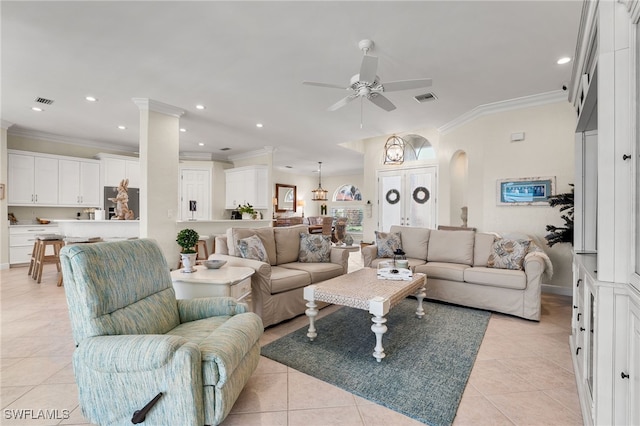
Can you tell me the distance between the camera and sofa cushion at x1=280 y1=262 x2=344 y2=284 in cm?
346

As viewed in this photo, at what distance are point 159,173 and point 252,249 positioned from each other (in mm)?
2190

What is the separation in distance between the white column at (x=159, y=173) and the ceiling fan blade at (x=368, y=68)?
3.23m

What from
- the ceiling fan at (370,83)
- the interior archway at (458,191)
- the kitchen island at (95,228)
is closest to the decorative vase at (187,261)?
the ceiling fan at (370,83)

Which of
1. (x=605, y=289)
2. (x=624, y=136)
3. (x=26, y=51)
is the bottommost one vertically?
(x=605, y=289)

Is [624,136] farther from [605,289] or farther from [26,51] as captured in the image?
[26,51]

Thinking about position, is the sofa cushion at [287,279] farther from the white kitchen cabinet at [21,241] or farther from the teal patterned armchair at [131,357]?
the white kitchen cabinet at [21,241]

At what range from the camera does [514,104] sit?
445 centimetres

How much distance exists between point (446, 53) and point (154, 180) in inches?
162

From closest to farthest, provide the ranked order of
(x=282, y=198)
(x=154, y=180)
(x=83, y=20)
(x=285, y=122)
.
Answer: (x=83, y=20) < (x=154, y=180) < (x=285, y=122) < (x=282, y=198)

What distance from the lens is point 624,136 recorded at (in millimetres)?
1359

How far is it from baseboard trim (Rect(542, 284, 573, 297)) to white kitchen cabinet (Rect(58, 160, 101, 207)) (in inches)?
350

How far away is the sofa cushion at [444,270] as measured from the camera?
363 centimetres

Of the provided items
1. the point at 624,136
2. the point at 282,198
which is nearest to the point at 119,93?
the point at 624,136

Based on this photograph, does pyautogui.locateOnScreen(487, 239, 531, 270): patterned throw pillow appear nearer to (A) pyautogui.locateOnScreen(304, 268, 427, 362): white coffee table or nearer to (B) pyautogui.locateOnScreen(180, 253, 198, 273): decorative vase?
A: (A) pyautogui.locateOnScreen(304, 268, 427, 362): white coffee table
